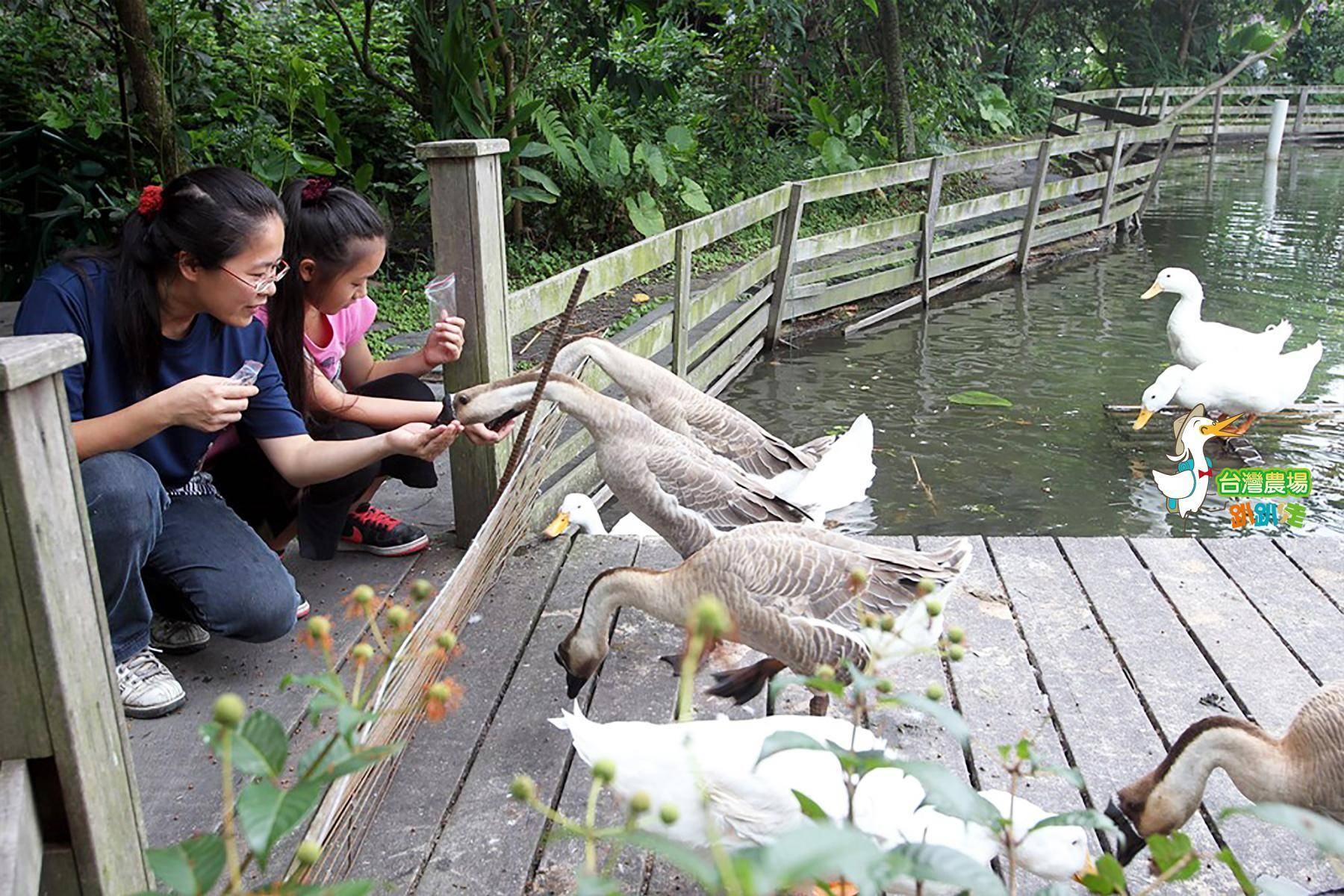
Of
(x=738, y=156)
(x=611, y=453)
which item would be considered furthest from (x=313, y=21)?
(x=611, y=453)

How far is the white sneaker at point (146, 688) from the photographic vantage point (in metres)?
2.48

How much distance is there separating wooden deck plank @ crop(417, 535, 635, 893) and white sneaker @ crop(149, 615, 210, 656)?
0.82 meters

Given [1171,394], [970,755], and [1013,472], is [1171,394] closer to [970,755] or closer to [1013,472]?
[1013,472]

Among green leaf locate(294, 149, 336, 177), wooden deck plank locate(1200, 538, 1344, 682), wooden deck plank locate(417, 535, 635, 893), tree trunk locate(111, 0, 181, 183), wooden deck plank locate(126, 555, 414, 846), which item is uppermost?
tree trunk locate(111, 0, 181, 183)

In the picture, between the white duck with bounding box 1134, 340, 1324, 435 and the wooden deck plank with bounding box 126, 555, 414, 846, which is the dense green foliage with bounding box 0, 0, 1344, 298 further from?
the wooden deck plank with bounding box 126, 555, 414, 846

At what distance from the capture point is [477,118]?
694 centimetres

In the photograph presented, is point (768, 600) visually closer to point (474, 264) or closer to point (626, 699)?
point (626, 699)

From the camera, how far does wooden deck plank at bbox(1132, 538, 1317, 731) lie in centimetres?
264

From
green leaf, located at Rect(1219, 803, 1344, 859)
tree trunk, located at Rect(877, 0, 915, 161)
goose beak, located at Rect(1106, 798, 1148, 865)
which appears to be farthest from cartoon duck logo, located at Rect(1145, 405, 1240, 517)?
tree trunk, located at Rect(877, 0, 915, 161)

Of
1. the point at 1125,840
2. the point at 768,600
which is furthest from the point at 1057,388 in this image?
the point at 1125,840

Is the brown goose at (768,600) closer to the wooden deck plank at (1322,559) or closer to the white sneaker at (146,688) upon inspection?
the white sneaker at (146,688)

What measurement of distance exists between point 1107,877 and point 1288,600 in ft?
8.22

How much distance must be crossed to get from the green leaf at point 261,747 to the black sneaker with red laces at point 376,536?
8.20 ft

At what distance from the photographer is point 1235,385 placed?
5.94 meters
